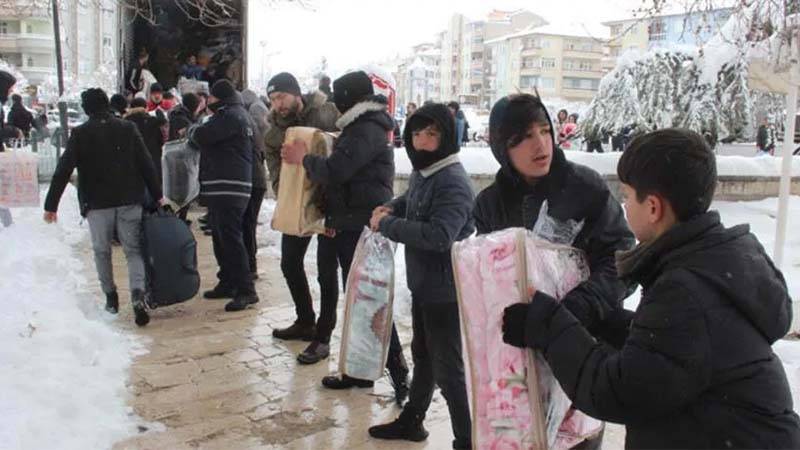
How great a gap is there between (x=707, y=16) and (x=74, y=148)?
589 centimetres

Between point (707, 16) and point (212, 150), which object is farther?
point (707, 16)

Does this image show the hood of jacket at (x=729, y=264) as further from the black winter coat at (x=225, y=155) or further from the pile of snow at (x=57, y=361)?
the black winter coat at (x=225, y=155)

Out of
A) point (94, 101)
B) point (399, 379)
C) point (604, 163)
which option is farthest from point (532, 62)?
point (399, 379)

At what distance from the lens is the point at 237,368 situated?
181 inches

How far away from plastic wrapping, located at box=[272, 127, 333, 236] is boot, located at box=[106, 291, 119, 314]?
1925 millimetres

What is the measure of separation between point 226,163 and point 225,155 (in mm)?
64

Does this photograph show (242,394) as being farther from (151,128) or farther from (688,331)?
(151,128)

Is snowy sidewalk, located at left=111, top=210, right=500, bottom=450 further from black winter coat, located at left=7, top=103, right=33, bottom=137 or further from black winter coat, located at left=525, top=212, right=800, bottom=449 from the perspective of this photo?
black winter coat, located at left=7, top=103, right=33, bottom=137

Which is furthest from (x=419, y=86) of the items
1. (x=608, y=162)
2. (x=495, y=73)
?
(x=608, y=162)

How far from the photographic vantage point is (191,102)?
310 inches

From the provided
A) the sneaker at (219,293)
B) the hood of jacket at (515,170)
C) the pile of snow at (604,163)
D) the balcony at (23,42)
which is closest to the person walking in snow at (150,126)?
the sneaker at (219,293)

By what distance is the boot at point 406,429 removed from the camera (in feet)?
11.7

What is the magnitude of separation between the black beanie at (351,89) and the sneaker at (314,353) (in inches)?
64.8

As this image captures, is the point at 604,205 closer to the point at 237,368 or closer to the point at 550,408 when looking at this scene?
the point at 550,408
